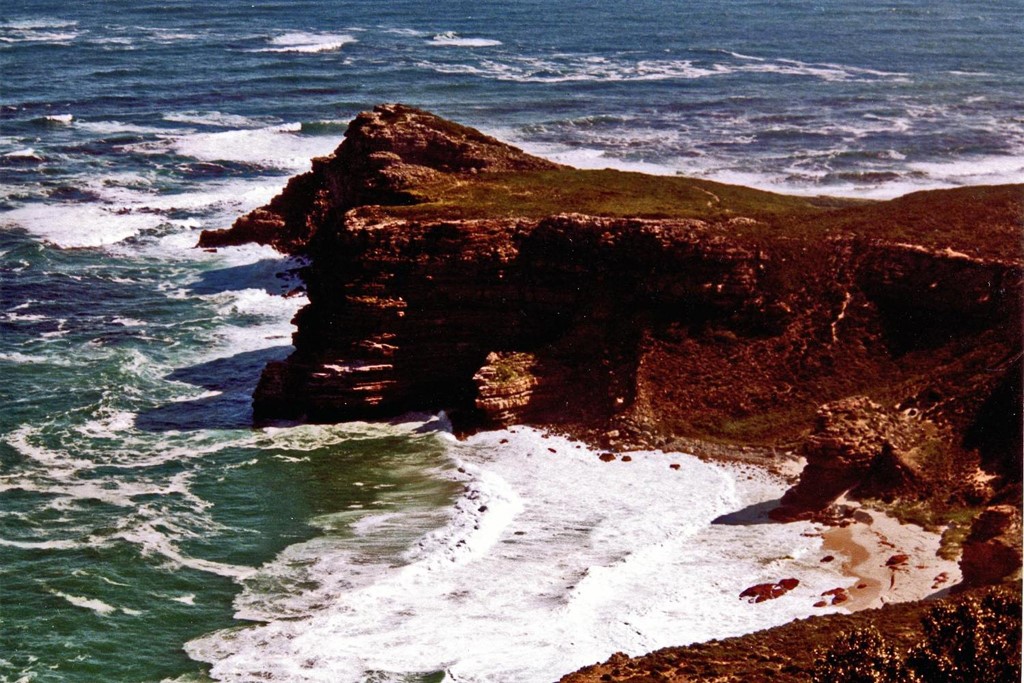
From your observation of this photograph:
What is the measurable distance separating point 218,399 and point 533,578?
1672 cm

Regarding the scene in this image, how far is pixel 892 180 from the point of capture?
74375 millimetres

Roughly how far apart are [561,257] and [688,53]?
75466mm

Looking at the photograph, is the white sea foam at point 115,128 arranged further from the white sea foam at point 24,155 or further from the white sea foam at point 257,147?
the white sea foam at point 24,155

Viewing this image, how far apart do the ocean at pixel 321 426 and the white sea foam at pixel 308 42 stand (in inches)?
26.5

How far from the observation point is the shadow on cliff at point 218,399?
42.6 meters

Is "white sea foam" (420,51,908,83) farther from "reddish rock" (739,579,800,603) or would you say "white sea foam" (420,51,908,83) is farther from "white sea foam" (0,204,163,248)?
"reddish rock" (739,579,800,603)

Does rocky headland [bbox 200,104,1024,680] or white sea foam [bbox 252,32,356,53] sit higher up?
white sea foam [bbox 252,32,356,53]

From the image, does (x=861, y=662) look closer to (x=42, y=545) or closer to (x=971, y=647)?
(x=971, y=647)

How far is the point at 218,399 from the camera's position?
146 ft

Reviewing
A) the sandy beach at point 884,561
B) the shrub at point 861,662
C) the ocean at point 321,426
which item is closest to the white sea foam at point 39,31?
the ocean at point 321,426

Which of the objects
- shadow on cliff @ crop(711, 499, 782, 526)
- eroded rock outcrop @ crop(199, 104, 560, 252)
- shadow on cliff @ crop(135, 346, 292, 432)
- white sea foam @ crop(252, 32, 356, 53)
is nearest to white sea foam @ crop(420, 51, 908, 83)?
white sea foam @ crop(252, 32, 356, 53)

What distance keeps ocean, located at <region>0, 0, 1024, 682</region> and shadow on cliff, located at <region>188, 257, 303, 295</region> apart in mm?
181

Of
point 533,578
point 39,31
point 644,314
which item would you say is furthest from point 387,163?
point 39,31

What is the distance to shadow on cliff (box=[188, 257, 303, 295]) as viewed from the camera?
186 ft
